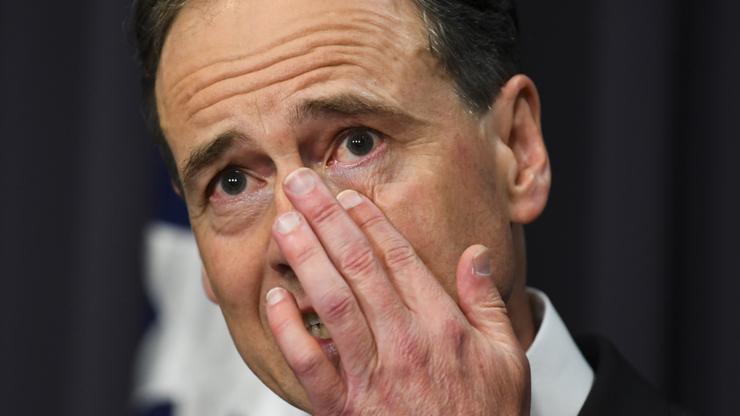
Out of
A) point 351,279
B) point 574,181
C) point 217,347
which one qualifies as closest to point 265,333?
point 351,279

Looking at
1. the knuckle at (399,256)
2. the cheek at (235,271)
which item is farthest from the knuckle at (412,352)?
the cheek at (235,271)

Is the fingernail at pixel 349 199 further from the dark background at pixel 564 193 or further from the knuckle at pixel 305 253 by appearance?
the dark background at pixel 564 193

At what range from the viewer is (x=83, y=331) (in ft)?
9.91

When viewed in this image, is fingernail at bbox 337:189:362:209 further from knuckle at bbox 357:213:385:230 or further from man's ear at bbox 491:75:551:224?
man's ear at bbox 491:75:551:224

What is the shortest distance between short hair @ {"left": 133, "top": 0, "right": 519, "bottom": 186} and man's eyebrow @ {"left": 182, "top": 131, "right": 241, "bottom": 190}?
0.15 m

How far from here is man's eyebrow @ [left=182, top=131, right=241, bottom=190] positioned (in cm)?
169

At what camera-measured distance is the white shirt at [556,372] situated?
1.84 m

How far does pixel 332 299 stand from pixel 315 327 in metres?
0.17

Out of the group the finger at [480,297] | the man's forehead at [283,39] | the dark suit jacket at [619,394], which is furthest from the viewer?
the dark suit jacket at [619,394]

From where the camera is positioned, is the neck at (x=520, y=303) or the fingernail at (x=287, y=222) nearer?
the fingernail at (x=287, y=222)

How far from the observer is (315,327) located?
5.33ft

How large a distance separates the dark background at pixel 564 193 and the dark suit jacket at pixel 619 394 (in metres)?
0.81

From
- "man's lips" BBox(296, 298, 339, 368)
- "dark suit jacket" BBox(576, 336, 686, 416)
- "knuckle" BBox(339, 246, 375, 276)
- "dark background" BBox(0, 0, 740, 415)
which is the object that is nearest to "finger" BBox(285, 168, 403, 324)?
"knuckle" BBox(339, 246, 375, 276)

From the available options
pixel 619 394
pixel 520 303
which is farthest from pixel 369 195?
pixel 619 394
